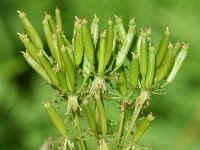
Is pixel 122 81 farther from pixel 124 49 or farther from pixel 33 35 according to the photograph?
pixel 33 35

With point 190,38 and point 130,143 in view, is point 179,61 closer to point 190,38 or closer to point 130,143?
point 130,143

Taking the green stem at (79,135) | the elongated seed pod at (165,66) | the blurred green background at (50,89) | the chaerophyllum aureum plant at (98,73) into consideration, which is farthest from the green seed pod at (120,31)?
the blurred green background at (50,89)

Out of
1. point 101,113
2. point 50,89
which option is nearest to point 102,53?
point 101,113

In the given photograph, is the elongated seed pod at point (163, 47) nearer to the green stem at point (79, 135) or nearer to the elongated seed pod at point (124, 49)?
the elongated seed pod at point (124, 49)

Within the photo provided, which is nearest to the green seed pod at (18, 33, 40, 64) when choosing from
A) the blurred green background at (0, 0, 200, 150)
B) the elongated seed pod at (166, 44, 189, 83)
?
the elongated seed pod at (166, 44, 189, 83)

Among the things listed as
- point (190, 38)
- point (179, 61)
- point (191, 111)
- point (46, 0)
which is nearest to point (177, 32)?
point (190, 38)

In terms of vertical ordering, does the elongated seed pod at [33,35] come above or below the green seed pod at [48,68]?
above
